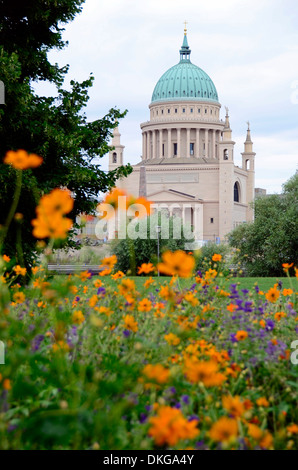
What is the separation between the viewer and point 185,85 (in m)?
112

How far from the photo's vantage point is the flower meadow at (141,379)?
245 cm

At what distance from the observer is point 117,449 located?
3035 mm

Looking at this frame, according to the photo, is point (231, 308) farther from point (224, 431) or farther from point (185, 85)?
point (185, 85)

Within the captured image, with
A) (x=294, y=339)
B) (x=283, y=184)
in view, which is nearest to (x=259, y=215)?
(x=283, y=184)

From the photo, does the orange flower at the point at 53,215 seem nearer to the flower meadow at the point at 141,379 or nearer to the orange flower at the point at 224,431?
the flower meadow at the point at 141,379

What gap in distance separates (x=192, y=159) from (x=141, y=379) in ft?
343

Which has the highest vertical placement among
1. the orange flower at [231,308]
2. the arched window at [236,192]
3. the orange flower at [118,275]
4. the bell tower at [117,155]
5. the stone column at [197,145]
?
the stone column at [197,145]

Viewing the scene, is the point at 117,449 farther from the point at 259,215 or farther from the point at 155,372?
the point at 259,215

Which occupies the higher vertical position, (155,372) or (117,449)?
(155,372)

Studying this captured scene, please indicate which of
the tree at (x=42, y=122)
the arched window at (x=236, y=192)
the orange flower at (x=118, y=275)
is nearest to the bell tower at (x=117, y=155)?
the arched window at (x=236, y=192)

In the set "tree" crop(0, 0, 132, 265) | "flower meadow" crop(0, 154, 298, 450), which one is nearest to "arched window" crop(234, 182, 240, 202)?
"tree" crop(0, 0, 132, 265)

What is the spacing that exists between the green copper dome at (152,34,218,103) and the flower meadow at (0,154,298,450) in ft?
358

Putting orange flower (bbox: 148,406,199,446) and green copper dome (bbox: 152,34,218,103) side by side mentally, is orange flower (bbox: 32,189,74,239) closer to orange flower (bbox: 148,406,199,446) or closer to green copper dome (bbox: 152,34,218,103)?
orange flower (bbox: 148,406,199,446)
